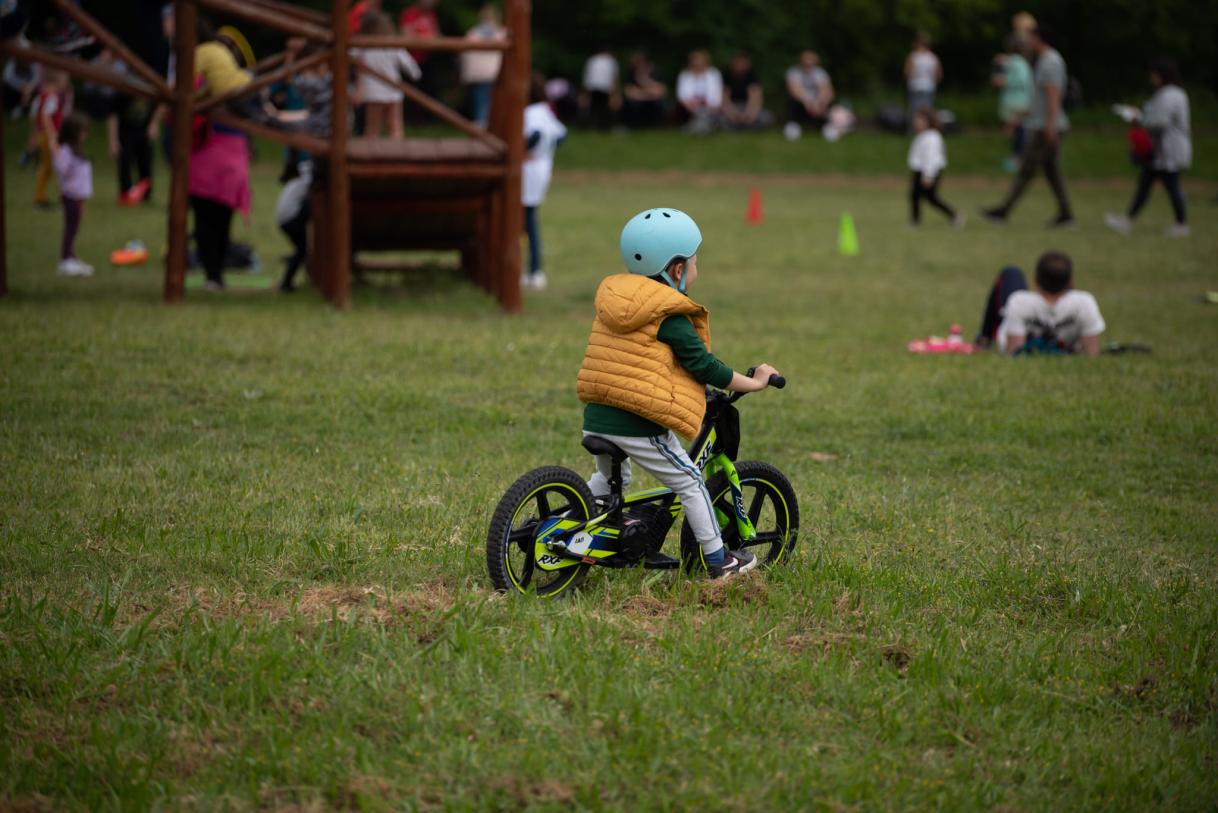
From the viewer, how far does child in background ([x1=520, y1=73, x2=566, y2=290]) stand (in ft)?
48.8

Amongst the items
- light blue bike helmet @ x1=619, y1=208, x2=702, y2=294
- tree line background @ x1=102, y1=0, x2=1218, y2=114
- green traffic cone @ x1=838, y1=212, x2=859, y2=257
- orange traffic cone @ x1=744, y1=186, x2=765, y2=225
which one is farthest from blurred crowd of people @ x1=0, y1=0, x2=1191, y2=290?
light blue bike helmet @ x1=619, y1=208, x2=702, y2=294

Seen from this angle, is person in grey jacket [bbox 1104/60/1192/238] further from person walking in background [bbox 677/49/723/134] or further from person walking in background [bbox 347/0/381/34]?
person walking in background [bbox 677/49/723/134]

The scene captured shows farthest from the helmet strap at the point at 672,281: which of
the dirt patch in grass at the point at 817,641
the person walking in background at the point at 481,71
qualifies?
the person walking in background at the point at 481,71

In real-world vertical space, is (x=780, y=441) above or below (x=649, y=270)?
below

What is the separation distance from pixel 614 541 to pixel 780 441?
3106 mm

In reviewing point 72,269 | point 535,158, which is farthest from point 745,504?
point 72,269

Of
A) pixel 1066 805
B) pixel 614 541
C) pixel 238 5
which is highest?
pixel 238 5

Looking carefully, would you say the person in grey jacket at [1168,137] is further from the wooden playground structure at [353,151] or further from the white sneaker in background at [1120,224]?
the wooden playground structure at [353,151]

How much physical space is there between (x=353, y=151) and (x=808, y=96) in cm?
2662

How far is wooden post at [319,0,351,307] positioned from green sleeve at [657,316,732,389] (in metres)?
7.33

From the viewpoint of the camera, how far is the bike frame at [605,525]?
208 inches

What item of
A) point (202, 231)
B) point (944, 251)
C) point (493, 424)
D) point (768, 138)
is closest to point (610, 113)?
point (768, 138)

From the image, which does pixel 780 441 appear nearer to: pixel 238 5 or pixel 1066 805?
pixel 1066 805

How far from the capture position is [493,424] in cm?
846
